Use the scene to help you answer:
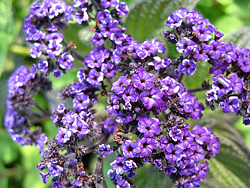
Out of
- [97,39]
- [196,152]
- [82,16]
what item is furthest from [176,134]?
[82,16]

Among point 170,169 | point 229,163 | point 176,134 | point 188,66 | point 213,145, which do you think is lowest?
point 229,163

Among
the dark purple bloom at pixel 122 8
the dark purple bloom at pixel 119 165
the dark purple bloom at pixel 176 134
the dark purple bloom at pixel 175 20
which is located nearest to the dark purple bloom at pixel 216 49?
the dark purple bloom at pixel 175 20

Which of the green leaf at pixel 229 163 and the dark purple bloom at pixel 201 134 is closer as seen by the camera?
the dark purple bloom at pixel 201 134

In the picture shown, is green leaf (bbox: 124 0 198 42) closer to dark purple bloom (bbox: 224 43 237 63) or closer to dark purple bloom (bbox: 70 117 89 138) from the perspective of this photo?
dark purple bloom (bbox: 224 43 237 63)

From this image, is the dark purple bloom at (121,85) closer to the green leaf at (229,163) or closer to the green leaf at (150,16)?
the green leaf at (150,16)

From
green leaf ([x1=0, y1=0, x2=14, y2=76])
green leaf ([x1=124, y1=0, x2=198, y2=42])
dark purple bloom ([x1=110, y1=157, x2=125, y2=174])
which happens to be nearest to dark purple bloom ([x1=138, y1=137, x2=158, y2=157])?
dark purple bloom ([x1=110, y1=157, x2=125, y2=174])

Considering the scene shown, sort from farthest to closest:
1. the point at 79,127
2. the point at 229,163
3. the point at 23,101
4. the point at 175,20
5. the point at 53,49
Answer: the point at 229,163 < the point at 23,101 < the point at 53,49 < the point at 175,20 < the point at 79,127

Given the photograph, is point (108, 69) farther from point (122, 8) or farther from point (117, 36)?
point (122, 8)
